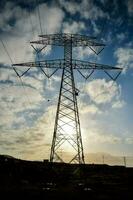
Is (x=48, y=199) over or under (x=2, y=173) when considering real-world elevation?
under

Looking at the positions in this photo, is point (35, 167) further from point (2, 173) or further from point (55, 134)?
point (55, 134)

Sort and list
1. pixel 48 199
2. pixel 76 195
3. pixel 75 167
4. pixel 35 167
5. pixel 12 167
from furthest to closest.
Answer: pixel 75 167
pixel 35 167
pixel 12 167
pixel 76 195
pixel 48 199

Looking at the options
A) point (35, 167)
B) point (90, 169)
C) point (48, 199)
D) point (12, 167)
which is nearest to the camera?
point (48, 199)

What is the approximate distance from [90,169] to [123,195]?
34.8 meters

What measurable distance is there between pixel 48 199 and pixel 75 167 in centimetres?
2751

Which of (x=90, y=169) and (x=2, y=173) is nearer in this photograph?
(x=2, y=173)

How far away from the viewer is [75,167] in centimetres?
4434

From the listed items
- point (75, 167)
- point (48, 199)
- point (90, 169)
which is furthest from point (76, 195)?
point (90, 169)

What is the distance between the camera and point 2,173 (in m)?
33.6

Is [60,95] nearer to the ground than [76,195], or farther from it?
farther from it

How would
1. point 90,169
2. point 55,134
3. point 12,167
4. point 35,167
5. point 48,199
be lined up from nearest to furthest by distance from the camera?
1. point 48,199
2. point 55,134
3. point 12,167
4. point 35,167
5. point 90,169

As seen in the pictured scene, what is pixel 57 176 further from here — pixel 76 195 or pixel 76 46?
pixel 76 195

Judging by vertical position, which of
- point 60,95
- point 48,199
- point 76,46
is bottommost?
point 48,199

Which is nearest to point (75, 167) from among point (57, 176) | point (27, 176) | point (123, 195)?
point (57, 176)
